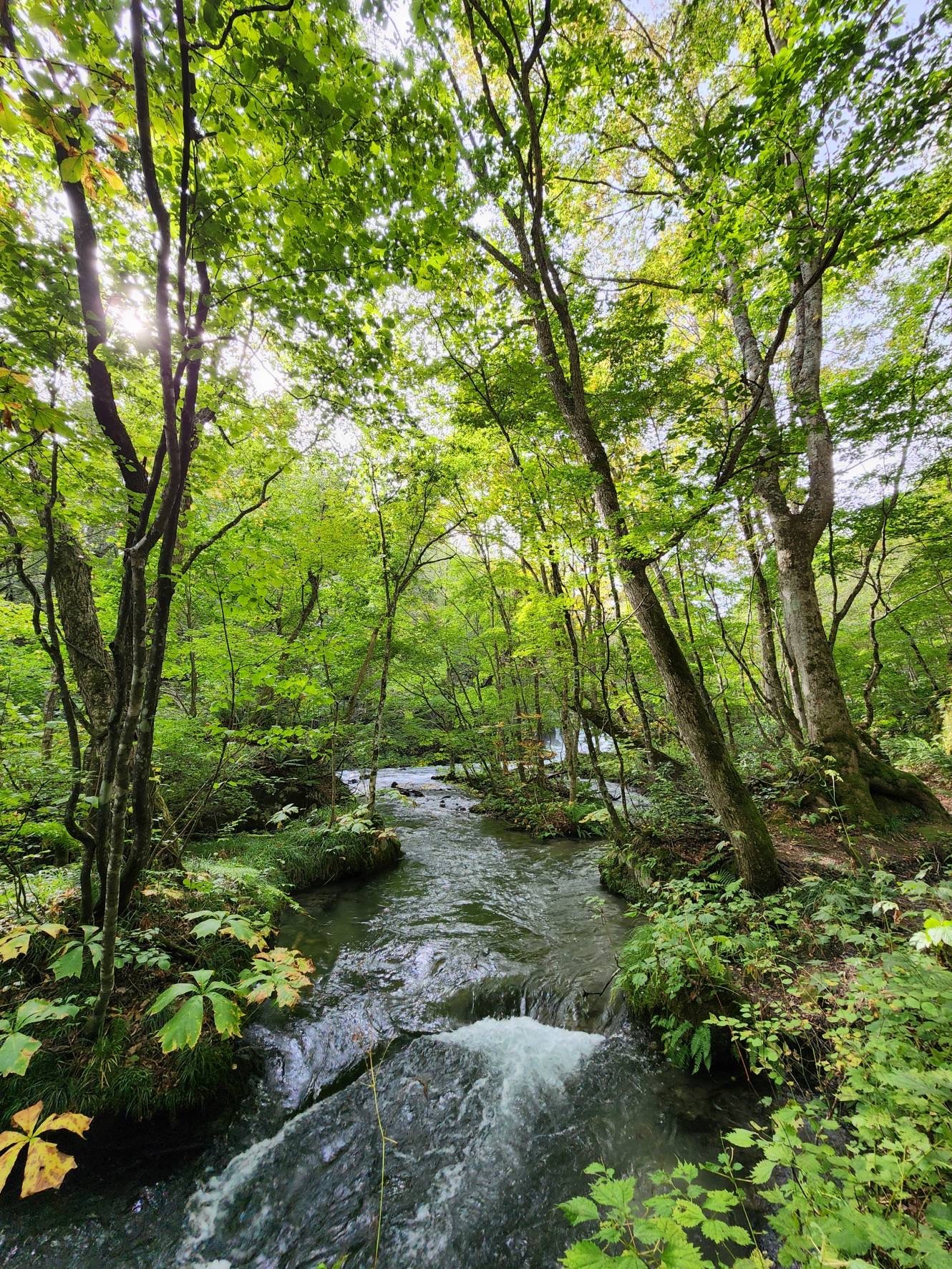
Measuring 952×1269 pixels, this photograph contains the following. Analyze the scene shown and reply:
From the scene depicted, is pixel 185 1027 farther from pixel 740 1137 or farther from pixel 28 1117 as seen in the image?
pixel 740 1137

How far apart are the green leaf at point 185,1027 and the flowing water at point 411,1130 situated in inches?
61.8

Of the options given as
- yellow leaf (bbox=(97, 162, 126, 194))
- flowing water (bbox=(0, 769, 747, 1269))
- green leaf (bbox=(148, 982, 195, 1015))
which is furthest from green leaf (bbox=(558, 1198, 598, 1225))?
yellow leaf (bbox=(97, 162, 126, 194))

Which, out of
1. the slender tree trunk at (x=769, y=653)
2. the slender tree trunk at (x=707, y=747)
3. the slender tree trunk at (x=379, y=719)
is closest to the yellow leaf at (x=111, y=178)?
the slender tree trunk at (x=707, y=747)

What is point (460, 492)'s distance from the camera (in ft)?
33.3

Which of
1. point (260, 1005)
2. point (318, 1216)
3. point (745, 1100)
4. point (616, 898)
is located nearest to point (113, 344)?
point (260, 1005)

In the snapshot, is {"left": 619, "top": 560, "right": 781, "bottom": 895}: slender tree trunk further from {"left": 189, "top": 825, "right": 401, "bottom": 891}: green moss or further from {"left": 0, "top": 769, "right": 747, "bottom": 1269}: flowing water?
{"left": 189, "top": 825, "right": 401, "bottom": 891}: green moss

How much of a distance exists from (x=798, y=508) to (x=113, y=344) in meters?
9.21

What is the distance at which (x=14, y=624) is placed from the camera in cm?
477

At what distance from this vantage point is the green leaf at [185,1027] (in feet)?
6.63

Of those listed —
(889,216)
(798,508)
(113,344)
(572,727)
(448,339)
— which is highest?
(448,339)

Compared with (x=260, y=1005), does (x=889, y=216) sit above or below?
above

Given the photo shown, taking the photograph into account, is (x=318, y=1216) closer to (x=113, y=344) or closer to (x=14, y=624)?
(x=14, y=624)

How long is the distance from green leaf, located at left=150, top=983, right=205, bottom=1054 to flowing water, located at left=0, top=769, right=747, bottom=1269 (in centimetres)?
157

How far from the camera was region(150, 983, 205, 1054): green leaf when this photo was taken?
2021 millimetres
